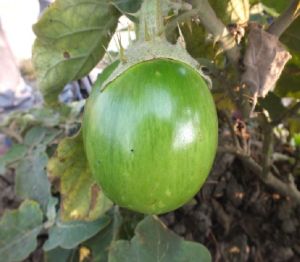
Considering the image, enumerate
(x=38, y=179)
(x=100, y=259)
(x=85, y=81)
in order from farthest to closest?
(x=85, y=81)
(x=38, y=179)
(x=100, y=259)

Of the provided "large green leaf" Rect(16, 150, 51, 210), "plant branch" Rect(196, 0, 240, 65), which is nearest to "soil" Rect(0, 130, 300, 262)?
"large green leaf" Rect(16, 150, 51, 210)

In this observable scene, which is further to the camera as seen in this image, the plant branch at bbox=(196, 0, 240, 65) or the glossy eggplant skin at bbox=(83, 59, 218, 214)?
the plant branch at bbox=(196, 0, 240, 65)

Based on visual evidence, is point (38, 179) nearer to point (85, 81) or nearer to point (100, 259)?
point (100, 259)

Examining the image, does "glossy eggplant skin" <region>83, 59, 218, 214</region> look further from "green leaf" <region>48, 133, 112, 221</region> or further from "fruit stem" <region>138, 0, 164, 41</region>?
"green leaf" <region>48, 133, 112, 221</region>

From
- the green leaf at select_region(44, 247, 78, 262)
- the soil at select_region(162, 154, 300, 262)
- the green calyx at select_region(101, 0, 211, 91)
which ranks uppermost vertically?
the green calyx at select_region(101, 0, 211, 91)

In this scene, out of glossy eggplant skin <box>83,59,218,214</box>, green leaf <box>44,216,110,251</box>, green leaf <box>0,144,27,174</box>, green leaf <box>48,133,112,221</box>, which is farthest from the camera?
green leaf <box>0,144,27,174</box>

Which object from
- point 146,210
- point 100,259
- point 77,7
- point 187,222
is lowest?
point 187,222

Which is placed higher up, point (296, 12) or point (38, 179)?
point (296, 12)

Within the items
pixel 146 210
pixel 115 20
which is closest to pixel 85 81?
pixel 115 20
